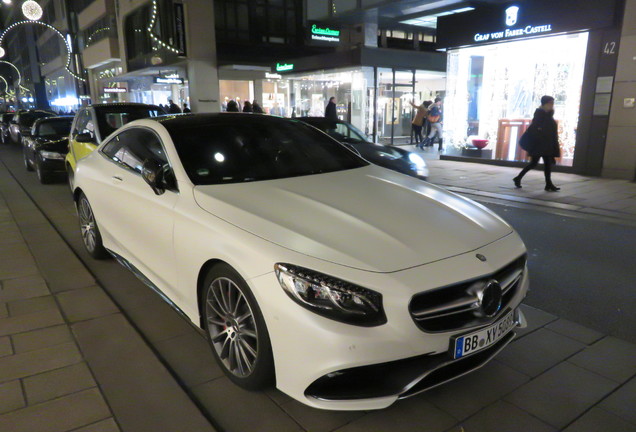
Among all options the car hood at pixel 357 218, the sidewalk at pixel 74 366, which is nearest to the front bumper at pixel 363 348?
the car hood at pixel 357 218

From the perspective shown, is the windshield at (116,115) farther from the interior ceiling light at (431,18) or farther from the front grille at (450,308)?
the interior ceiling light at (431,18)

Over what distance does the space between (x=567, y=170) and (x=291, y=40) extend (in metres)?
23.0

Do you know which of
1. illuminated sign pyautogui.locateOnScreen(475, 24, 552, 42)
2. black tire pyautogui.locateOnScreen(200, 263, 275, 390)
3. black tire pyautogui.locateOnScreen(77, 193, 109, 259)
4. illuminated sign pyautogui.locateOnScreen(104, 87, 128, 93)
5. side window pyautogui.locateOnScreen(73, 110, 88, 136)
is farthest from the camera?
illuminated sign pyautogui.locateOnScreen(104, 87, 128, 93)

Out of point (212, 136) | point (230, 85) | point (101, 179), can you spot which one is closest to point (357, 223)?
point (212, 136)

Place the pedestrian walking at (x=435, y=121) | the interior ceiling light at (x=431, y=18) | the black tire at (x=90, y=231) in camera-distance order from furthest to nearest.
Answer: the pedestrian walking at (x=435, y=121), the interior ceiling light at (x=431, y=18), the black tire at (x=90, y=231)

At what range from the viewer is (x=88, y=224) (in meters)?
5.32

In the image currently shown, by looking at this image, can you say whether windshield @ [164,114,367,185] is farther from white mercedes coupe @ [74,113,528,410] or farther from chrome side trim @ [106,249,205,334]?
chrome side trim @ [106,249,205,334]

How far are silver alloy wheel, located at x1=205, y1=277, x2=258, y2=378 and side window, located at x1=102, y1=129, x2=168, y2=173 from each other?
132 cm

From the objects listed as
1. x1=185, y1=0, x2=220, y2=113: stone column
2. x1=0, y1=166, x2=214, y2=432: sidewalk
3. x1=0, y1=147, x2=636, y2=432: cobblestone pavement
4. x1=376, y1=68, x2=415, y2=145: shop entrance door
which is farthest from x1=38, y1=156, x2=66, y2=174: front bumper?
x1=185, y1=0, x2=220, y2=113: stone column

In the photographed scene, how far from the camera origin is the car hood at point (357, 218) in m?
2.46

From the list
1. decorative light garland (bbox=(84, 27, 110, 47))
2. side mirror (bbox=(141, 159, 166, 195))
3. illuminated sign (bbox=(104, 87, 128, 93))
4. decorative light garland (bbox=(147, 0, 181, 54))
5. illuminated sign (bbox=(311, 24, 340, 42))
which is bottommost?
side mirror (bbox=(141, 159, 166, 195))

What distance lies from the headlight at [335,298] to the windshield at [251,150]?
1.29 metres

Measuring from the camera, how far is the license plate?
2380mm

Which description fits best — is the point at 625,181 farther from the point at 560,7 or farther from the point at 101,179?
the point at 101,179
